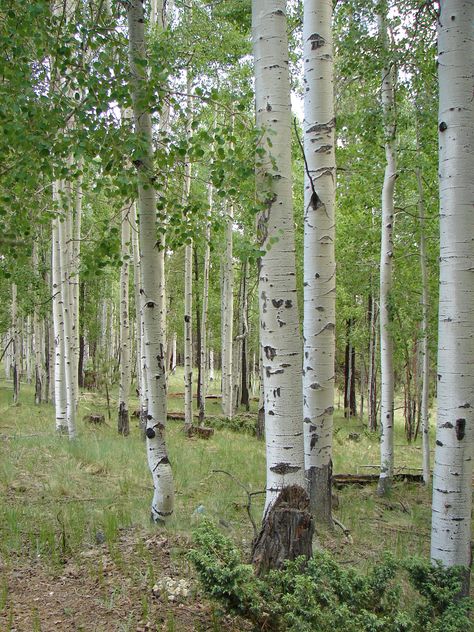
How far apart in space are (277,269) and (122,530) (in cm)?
321

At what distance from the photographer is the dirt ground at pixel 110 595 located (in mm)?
3230

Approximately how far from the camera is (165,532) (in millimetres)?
4922

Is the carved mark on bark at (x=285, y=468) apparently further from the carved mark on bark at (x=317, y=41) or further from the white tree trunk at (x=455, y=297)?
the carved mark on bark at (x=317, y=41)

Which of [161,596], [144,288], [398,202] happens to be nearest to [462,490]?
[161,596]

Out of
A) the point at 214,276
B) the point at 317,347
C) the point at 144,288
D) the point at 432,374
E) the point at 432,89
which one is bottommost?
the point at 432,374

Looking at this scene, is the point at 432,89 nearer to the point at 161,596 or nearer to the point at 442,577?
the point at 442,577

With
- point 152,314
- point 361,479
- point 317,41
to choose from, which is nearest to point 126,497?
point 152,314

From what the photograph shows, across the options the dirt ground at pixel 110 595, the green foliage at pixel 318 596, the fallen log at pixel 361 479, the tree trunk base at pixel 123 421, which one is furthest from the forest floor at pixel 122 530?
the tree trunk base at pixel 123 421

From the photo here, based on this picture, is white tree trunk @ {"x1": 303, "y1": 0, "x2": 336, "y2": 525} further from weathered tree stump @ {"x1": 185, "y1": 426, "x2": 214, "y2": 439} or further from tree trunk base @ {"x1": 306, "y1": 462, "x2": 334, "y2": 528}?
weathered tree stump @ {"x1": 185, "y1": 426, "x2": 214, "y2": 439}

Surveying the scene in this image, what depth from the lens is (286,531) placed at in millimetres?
3500

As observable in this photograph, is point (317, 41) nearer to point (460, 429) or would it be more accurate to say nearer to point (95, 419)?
point (460, 429)

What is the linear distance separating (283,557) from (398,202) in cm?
1242

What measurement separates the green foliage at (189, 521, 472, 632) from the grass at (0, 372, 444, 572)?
1115 millimetres

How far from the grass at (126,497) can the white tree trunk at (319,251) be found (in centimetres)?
89
